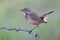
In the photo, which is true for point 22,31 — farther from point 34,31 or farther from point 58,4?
point 58,4

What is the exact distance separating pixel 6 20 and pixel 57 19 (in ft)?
1.07

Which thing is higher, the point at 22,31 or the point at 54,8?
the point at 54,8

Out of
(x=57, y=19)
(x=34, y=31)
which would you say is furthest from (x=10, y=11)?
(x=57, y=19)

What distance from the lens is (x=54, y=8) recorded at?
139 centimetres

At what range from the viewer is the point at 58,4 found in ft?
4.56

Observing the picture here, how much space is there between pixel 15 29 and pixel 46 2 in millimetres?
262

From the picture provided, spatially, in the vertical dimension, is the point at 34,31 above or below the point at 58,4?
below

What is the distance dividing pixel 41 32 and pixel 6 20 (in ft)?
0.78

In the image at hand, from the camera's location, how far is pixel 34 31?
1384 mm

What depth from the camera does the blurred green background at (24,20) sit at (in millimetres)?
1375

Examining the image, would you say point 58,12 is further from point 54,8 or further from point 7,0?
point 7,0

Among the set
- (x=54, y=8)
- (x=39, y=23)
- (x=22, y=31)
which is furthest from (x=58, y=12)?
(x=22, y=31)

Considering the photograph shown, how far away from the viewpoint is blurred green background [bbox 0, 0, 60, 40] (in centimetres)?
138

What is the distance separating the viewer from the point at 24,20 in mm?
1376
